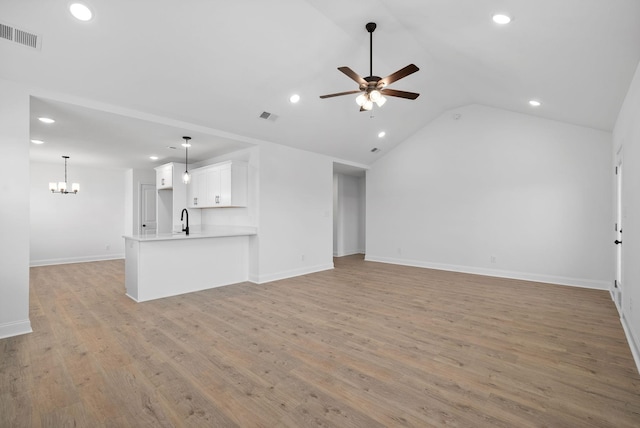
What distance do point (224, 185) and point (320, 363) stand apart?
13.8ft

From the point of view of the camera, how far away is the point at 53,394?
2.15 metres

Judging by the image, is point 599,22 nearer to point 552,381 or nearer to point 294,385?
point 552,381

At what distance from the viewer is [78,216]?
8188mm

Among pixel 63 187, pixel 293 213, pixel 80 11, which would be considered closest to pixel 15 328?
pixel 80 11

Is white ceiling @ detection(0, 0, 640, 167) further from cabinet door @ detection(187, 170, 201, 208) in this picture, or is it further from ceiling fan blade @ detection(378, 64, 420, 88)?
cabinet door @ detection(187, 170, 201, 208)

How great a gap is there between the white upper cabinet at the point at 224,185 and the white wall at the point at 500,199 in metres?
4.03

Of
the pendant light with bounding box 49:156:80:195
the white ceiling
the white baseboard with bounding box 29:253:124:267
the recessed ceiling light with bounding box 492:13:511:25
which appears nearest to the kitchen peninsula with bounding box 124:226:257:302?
the white ceiling

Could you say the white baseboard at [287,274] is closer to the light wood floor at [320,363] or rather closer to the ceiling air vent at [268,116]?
the light wood floor at [320,363]

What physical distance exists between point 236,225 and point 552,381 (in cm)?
547

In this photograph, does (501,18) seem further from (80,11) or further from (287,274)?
(287,274)

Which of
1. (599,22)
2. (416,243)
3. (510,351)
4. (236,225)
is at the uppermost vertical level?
(599,22)

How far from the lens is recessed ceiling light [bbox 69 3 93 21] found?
2623 millimetres

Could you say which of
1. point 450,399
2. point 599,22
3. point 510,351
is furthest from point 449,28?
point 450,399

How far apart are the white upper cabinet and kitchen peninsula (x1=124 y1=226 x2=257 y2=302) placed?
67cm
